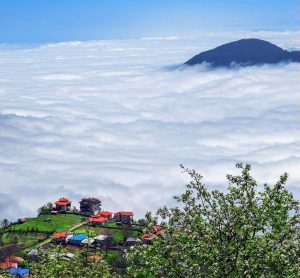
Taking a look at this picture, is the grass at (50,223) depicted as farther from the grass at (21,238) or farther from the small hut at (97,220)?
the small hut at (97,220)

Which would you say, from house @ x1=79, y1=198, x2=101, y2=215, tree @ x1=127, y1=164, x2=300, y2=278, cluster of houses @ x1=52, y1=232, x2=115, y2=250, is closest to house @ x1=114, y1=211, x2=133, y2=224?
house @ x1=79, y1=198, x2=101, y2=215

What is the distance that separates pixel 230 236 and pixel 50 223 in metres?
118

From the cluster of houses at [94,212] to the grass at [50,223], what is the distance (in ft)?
13.3

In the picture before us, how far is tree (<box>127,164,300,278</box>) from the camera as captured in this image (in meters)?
20.6

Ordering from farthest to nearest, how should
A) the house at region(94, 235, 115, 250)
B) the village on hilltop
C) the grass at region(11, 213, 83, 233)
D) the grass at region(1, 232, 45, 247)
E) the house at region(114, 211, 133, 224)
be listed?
the house at region(114, 211, 133, 224)
the grass at region(11, 213, 83, 233)
the grass at region(1, 232, 45, 247)
the house at region(94, 235, 115, 250)
the village on hilltop

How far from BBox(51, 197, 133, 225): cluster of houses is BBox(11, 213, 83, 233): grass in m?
4.04

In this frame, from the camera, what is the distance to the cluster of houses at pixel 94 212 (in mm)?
134725

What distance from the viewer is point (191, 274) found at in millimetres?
21562

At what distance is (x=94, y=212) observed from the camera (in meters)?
154

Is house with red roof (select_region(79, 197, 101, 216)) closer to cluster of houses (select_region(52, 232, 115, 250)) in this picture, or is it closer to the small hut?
the small hut

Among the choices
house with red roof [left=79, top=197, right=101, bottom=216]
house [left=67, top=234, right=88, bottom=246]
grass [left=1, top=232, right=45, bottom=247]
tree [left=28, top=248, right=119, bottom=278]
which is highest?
tree [left=28, top=248, right=119, bottom=278]

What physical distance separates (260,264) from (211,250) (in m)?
1.88

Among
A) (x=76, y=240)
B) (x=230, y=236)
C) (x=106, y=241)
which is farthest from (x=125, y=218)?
(x=230, y=236)

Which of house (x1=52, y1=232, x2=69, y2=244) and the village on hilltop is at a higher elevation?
house (x1=52, y1=232, x2=69, y2=244)
